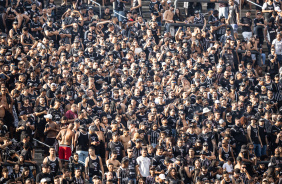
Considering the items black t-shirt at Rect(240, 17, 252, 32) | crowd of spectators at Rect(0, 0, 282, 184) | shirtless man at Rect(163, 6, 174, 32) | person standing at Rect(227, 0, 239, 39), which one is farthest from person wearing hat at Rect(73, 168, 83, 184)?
black t-shirt at Rect(240, 17, 252, 32)

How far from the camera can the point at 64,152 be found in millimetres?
19703

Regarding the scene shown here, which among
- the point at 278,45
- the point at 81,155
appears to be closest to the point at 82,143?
the point at 81,155

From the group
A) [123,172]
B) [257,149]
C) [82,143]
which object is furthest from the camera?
[257,149]

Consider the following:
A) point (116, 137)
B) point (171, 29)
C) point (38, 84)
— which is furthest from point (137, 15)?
point (116, 137)

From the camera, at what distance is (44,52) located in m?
23.8

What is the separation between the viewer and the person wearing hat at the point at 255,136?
71.3ft

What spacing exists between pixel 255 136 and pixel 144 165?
4.06 metres

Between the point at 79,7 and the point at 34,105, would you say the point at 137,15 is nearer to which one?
the point at 79,7

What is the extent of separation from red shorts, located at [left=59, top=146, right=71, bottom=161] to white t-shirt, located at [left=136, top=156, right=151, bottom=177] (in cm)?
193

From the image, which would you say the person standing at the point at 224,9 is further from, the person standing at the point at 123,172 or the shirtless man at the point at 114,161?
the person standing at the point at 123,172

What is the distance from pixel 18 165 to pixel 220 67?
8839mm

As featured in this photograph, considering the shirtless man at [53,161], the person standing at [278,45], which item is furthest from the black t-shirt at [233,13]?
the shirtless man at [53,161]

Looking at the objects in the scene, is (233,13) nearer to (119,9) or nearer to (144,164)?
(119,9)

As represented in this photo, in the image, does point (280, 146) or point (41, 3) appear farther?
point (41, 3)
